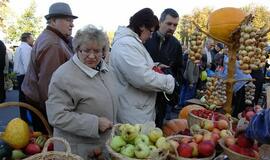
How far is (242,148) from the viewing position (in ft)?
6.64

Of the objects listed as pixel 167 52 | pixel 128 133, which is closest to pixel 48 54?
pixel 128 133

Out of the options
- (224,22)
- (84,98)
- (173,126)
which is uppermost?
(224,22)

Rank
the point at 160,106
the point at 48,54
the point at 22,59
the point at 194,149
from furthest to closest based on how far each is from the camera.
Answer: the point at 22,59
the point at 160,106
the point at 48,54
the point at 194,149

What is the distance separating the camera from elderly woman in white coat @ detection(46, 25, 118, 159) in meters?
2.19

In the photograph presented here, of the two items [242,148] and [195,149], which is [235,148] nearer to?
[242,148]

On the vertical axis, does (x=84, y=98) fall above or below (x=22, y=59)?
above

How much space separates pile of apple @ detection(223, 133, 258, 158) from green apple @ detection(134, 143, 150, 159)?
Answer: 51 cm

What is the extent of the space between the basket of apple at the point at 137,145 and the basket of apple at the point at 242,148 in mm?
346

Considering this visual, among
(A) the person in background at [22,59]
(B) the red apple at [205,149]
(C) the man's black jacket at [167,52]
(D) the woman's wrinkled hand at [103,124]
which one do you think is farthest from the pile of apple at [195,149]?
(A) the person in background at [22,59]

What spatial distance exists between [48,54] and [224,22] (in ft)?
5.10

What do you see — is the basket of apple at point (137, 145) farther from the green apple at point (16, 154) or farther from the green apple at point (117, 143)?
Answer: the green apple at point (16, 154)

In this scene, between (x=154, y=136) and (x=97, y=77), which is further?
(x=97, y=77)

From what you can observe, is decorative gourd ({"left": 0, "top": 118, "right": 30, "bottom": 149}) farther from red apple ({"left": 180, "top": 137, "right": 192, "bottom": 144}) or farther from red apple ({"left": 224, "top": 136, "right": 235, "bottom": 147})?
red apple ({"left": 224, "top": 136, "right": 235, "bottom": 147})

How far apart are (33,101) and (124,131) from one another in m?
1.39
